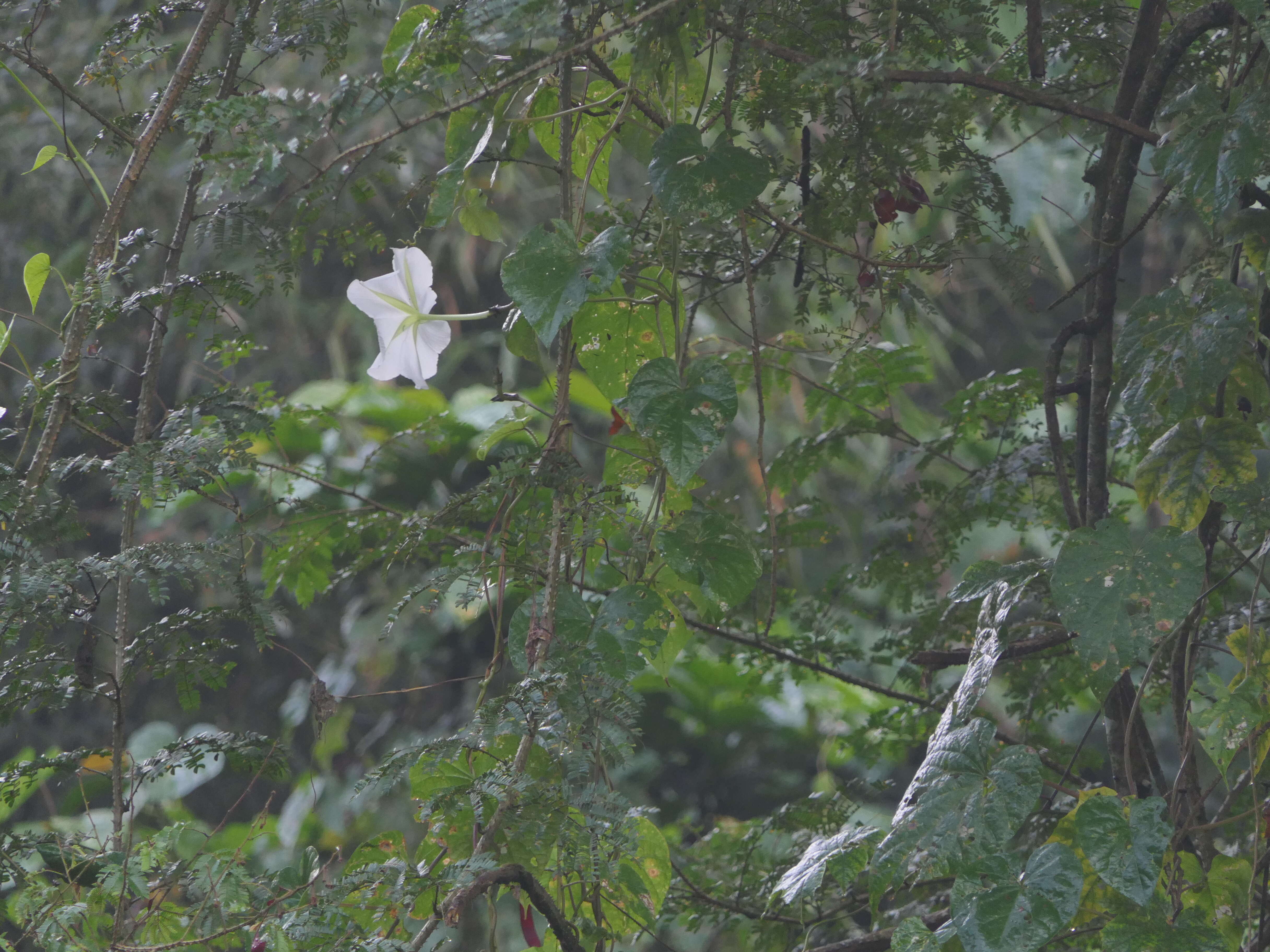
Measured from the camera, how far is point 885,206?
0.83m

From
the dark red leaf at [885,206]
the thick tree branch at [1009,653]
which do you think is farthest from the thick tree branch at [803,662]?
the dark red leaf at [885,206]

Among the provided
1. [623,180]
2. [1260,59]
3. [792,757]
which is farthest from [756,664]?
[623,180]

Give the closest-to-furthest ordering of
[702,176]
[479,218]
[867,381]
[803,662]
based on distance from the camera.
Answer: [702,176]
[479,218]
[803,662]
[867,381]

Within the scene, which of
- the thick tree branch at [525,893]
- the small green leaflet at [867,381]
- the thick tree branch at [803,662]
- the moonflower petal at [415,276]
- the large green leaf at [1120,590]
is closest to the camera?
the thick tree branch at [525,893]

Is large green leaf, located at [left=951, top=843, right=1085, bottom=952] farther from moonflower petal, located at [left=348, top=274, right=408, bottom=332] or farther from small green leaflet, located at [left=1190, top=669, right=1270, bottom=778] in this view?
moonflower petal, located at [left=348, top=274, right=408, bottom=332]

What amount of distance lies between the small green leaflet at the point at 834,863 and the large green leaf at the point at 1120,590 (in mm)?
210

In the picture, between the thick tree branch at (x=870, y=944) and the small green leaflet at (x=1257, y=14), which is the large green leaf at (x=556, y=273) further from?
the thick tree branch at (x=870, y=944)

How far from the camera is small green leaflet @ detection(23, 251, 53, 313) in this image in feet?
2.25

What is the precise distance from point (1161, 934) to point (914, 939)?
0.14 meters

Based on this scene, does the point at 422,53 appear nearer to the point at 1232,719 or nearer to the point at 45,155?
the point at 45,155

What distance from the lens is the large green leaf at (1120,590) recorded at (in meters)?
0.63

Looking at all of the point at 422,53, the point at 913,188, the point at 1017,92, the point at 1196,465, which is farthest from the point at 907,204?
the point at 422,53

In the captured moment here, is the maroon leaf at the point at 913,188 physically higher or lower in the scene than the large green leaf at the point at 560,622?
higher

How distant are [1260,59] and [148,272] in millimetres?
3349
